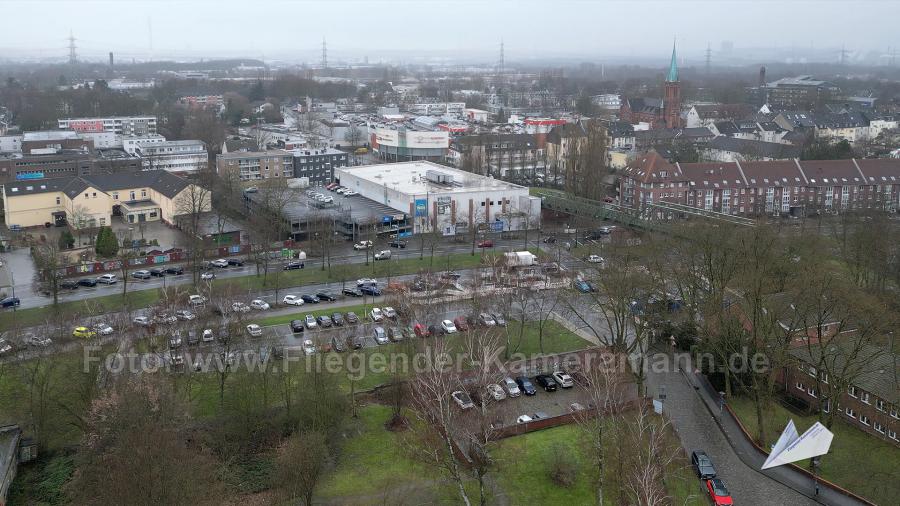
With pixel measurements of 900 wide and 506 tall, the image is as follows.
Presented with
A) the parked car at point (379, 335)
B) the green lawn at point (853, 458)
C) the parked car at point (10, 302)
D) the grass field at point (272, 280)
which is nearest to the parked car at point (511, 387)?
the parked car at point (379, 335)

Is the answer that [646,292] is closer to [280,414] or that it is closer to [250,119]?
[280,414]

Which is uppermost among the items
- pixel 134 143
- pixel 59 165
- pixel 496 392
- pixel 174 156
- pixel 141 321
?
pixel 134 143

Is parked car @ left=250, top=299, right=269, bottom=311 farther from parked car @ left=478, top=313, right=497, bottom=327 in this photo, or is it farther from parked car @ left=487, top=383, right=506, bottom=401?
parked car @ left=487, top=383, right=506, bottom=401

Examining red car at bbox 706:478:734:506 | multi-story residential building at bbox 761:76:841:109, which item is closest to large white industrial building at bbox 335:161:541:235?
red car at bbox 706:478:734:506

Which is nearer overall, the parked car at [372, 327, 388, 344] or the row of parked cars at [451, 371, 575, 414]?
the row of parked cars at [451, 371, 575, 414]

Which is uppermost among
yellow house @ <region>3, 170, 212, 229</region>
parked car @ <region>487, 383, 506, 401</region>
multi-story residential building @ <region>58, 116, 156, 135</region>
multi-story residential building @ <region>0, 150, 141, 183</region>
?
multi-story residential building @ <region>58, 116, 156, 135</region>

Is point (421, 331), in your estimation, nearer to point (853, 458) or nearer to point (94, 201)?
point (853, 458)

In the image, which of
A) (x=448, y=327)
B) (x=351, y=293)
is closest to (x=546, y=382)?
(x=448, y=327)
